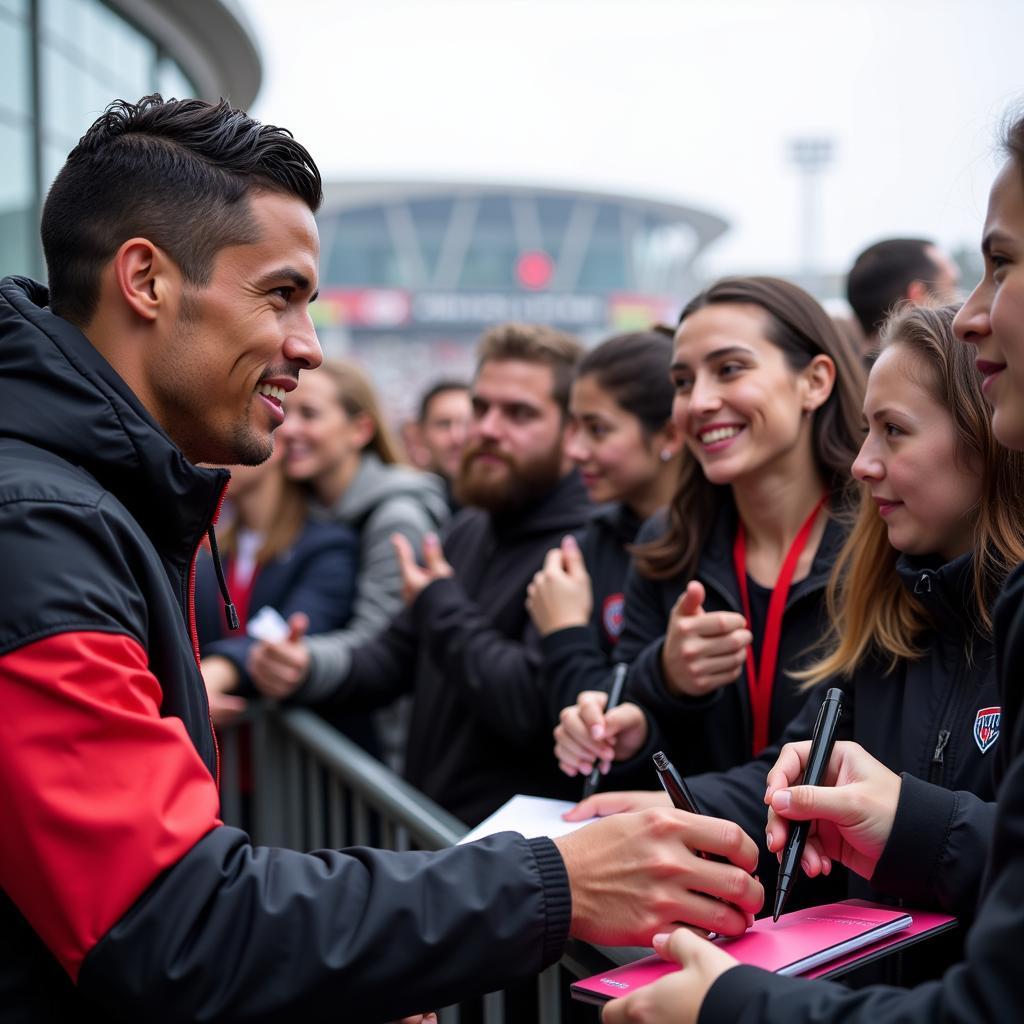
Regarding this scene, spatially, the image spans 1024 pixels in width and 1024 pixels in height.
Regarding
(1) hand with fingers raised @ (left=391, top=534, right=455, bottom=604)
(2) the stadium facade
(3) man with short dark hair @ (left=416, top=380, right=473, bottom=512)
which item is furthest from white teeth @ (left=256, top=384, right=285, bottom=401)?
(2) the stadium facade

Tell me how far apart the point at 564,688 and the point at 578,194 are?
56.5m

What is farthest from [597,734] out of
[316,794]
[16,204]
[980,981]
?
[16,204]

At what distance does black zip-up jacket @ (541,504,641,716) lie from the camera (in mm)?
3037

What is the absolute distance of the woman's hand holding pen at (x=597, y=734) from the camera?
252cm

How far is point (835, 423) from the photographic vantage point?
Result: 283 centimetres

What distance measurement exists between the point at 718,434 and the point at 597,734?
0.82m

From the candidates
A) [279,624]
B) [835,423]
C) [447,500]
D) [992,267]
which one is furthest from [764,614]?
[447,500]

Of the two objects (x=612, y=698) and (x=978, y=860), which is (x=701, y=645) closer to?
(x=612, y=698)

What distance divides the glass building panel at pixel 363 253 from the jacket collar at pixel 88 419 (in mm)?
56270

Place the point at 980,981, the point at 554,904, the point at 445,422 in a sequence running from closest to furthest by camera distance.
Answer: the point at 980,981
the point at 554,904
the point at 445,422

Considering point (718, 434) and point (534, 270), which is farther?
point (534, 270)

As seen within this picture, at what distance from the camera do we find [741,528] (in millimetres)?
2863

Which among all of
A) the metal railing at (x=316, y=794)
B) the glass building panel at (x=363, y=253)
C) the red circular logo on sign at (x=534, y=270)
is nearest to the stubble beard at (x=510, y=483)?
the metal railing at (x=316, y=794)

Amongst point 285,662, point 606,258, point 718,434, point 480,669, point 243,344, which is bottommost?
point 285,662
